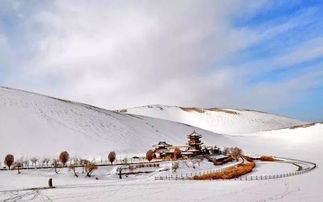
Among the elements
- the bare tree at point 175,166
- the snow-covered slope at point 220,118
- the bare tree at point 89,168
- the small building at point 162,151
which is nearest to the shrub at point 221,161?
the small building at point 162,151

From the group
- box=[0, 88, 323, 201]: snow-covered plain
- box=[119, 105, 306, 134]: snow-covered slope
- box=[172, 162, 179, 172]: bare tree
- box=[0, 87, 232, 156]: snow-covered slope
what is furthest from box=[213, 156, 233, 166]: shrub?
box=[119, 105, 306, 134]: snow-covered slope

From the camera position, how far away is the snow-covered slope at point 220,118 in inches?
6590

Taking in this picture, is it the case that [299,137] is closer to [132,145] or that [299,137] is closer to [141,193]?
[132,145]

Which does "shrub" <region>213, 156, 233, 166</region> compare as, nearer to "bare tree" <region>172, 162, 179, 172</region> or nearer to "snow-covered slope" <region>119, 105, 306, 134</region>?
"bare tree" <region>172, 162, 179, 172</region>

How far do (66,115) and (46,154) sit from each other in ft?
72.6

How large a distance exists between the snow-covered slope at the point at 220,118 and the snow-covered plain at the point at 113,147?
135ft

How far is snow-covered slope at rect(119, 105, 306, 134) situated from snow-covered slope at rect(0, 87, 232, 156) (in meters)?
66.8

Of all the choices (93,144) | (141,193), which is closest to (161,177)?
(141,193)

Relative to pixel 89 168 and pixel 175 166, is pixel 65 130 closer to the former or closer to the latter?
pixel 175 166

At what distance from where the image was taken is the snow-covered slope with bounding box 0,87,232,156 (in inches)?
2667

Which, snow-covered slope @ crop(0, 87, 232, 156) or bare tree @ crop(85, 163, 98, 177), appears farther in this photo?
snow-covered slope @ crop(0, 87, 232, 156)

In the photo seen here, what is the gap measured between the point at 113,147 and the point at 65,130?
10.5m

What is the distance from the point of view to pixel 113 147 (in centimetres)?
7325

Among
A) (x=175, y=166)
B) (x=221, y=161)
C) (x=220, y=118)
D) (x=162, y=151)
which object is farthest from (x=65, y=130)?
(x=220, y=118)
